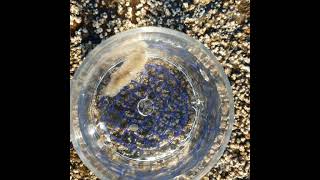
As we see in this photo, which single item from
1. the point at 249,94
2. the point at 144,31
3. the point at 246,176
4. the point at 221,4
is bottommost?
the point at 246,176

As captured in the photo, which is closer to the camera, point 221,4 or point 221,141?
point 221,141

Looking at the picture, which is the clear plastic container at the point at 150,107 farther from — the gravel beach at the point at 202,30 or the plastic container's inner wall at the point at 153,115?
the gravel beach at the point at 202,30

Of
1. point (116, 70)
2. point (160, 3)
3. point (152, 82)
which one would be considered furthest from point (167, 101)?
point (160, 3)

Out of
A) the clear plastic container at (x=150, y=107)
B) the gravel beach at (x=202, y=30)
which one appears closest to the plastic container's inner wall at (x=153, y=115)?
the clear plastic container at (x=150, y=107)

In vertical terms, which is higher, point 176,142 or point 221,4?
point 221,4

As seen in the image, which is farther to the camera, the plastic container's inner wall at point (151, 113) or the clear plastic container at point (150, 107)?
the plastic container's inner wall at point (151, 113)

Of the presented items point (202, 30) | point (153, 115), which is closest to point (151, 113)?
point (153, 115)

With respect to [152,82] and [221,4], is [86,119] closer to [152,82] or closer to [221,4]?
[152,82]
